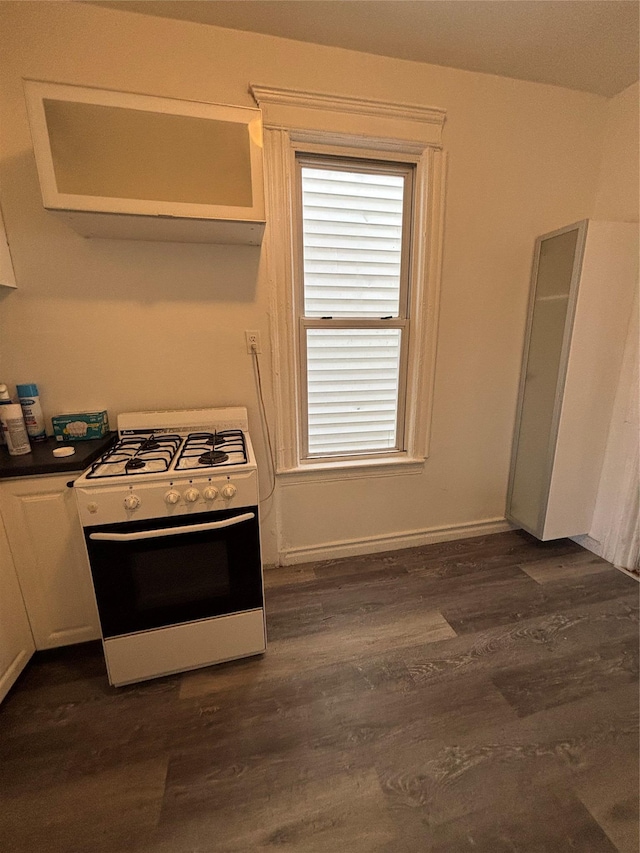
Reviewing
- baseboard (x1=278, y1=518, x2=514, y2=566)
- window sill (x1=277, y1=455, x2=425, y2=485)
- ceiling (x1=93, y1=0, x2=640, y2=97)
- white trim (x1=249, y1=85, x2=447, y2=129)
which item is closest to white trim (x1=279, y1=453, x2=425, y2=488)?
window sill (x1=277, y1=455, x2=425, y2=485)

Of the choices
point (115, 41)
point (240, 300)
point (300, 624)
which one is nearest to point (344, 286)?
point (240, 300)

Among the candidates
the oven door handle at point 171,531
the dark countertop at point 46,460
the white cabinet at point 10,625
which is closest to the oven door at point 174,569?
the oven door handle at point 171,531

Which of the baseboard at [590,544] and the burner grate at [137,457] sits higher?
the burner grate at [137,457]

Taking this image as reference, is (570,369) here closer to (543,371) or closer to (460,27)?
(543,371)

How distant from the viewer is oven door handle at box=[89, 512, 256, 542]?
1.20 meters

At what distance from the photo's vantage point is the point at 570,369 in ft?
6.24

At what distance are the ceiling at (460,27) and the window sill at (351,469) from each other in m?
2.04

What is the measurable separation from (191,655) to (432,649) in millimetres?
1062

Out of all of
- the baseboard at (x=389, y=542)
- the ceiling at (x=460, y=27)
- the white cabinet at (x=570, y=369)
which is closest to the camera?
the ceiling at (x=460, y=27)

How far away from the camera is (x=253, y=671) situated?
1.46 metres

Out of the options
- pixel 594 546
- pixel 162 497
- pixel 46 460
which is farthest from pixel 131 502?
pixel 594 546

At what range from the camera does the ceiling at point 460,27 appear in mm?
1367

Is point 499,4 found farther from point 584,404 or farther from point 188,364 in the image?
point 188,364

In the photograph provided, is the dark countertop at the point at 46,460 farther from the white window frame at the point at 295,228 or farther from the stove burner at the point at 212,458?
the white window frame at the point at 295,228
